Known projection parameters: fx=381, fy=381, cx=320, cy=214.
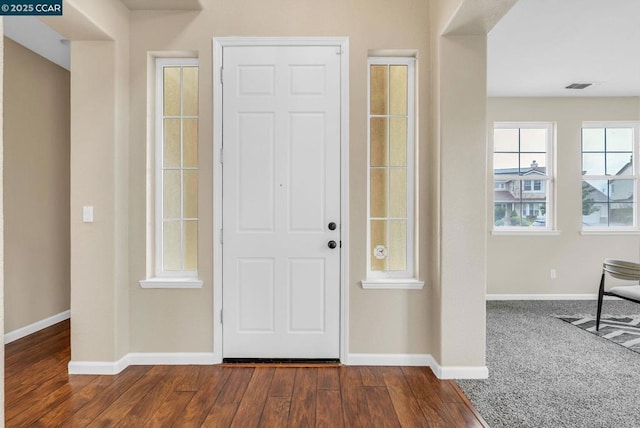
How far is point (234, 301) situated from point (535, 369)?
2.30 m

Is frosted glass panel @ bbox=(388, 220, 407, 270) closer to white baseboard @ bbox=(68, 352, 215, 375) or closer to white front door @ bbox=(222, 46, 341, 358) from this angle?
white front door @ bbox=(222, 46, 341, 358)

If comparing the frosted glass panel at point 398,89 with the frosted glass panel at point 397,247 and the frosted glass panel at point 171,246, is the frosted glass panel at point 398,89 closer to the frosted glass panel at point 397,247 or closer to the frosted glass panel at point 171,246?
the frosted glass panel at point 397,247

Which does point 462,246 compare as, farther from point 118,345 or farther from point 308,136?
point 118,345

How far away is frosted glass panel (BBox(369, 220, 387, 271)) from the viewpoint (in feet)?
9.91

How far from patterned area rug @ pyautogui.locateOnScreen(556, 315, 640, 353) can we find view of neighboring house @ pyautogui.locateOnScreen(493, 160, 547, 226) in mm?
1375

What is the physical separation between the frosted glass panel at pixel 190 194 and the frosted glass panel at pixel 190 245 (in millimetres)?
79

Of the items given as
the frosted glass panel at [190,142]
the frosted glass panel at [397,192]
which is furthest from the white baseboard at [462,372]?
the frosted glass panel at [190,142]

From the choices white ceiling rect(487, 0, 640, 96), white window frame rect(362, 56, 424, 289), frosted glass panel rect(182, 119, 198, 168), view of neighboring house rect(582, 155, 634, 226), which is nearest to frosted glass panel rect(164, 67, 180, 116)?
frosted glass panel rect(182, 119, 198, 168)

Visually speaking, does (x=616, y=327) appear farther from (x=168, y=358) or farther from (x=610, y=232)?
(x=168, y=358)

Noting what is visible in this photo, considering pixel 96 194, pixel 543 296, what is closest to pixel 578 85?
pixel 543 296

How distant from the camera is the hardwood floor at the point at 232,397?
213 centimetres

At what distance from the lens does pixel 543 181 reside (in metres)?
5.10

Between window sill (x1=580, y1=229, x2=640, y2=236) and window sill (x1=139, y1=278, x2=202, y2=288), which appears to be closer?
window sill (x1=139, y1=278, x2=202, y2=288)

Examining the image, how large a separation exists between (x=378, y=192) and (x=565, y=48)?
7.80ft
